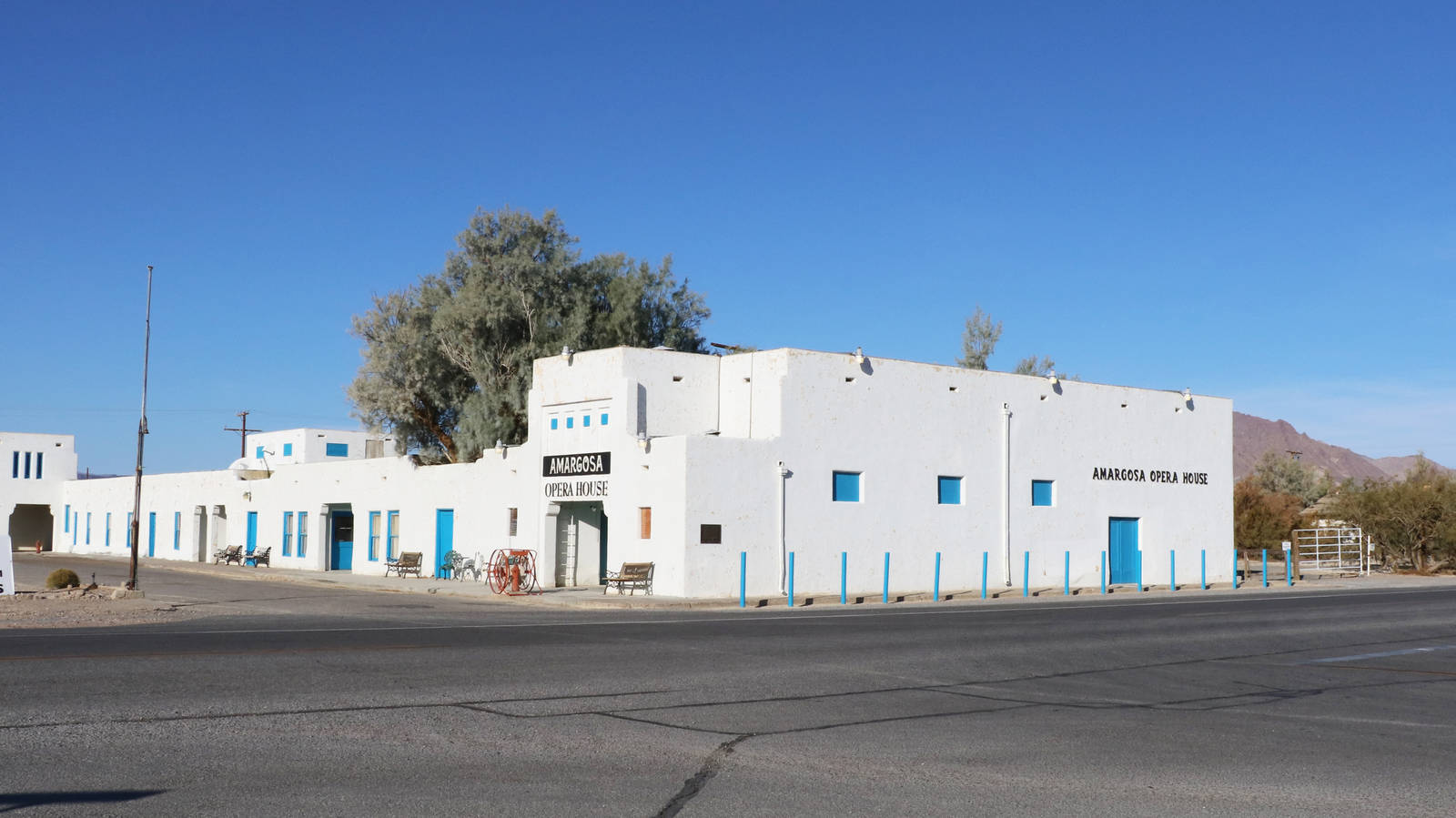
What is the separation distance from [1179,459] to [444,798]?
3949 cm

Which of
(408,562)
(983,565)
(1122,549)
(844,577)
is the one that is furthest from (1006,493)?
(408,562)

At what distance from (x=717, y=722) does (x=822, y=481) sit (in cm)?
2313

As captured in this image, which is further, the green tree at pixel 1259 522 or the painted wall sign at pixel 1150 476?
the green tree at pixel 1259 522

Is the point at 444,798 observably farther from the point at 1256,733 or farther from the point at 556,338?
the point at 556,338

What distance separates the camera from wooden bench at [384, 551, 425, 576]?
4091 centimetres

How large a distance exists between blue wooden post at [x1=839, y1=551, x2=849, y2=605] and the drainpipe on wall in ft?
4.77

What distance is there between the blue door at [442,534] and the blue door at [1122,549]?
20691 millimetres

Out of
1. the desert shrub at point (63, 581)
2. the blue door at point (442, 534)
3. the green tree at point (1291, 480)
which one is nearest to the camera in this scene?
the desert shrub at point (63, 581)

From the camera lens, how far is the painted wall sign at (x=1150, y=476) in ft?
134

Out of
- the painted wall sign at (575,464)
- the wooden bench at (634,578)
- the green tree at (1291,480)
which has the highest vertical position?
the green tree at (1291,480)

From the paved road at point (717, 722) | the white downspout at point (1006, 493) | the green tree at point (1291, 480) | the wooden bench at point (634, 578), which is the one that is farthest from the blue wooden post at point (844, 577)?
the green tree at point (1291, 480)

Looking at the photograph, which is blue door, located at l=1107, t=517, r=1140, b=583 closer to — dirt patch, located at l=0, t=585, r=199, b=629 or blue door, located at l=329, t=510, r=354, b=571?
blue door, located at l=329, t=510, r=354, b=571

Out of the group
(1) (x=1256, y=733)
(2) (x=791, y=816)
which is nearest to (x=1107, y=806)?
(2) (x=791, y=816)

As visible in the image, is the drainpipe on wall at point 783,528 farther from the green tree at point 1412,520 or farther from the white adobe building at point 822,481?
the green tree at point 1412,520
